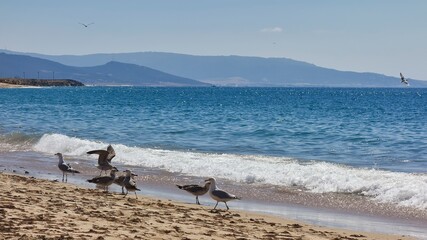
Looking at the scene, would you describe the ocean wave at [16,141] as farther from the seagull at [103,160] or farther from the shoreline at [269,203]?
the seagull at [103,160]

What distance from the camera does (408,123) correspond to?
47.8 m

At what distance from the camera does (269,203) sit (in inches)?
642

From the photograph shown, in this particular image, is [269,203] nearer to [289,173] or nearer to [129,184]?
[129,184]

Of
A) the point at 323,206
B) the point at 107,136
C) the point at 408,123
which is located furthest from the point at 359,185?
the point at 408,123

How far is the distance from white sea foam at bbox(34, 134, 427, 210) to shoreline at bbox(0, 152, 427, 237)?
0.85 m

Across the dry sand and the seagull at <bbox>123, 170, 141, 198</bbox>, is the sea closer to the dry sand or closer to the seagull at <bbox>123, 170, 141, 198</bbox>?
the seagull at <bbox>123, 170, 141, 198</bbox>

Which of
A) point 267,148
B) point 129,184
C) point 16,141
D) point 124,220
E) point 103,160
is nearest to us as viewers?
point 124,220

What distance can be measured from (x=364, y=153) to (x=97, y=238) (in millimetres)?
18960

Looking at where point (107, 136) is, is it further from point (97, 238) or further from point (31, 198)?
point (97, 238)

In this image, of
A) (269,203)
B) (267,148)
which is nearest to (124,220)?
(269,203)

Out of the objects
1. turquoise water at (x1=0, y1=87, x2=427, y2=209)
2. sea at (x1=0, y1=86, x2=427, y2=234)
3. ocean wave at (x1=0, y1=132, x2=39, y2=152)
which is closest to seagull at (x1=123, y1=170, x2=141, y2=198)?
sea at (x1=0, y1=86, x2=427, y2=234)

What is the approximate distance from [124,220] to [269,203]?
17.7 ft

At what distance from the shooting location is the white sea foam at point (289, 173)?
56.3 feet

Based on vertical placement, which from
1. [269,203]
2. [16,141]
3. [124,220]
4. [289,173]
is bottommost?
[16,141]
